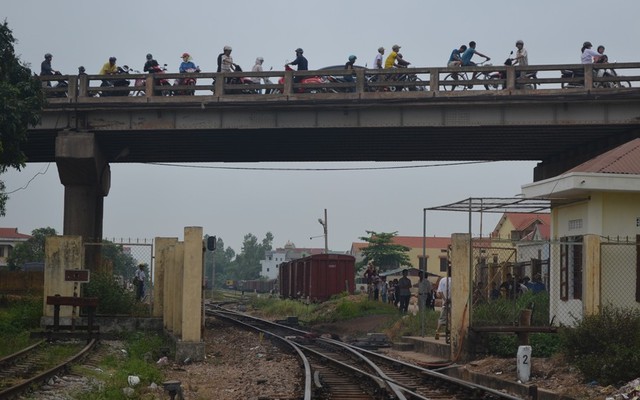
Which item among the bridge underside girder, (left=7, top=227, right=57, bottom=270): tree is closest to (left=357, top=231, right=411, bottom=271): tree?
(left=7, top=227, right=57, bottom=270): tree

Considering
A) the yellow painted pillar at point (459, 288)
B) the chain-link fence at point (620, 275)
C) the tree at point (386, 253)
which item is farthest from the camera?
the tree at point (386, 253)

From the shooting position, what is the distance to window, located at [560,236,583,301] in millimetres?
19969

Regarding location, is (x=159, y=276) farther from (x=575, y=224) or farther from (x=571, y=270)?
(x=575, y=224)

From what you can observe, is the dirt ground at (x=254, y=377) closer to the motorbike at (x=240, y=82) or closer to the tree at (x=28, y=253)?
the motorbike at (x=240, y=82)

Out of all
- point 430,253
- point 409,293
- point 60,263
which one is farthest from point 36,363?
point 430,253

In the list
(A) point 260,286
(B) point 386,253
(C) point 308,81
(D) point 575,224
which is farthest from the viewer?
(A) point 260,286

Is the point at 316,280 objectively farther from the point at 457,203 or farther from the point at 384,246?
the point at 384,246

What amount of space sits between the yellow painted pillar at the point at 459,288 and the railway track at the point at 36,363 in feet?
25.4

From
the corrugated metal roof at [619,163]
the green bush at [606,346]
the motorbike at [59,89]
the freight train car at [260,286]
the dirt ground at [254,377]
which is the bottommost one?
the freight train car at [260,286]

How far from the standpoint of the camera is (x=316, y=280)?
1928 inches

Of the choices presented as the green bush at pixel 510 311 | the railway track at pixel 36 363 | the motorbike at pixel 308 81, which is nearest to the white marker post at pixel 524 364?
the green bush at pixel 510 311

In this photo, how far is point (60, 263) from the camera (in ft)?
86.0

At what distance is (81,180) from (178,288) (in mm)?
12438

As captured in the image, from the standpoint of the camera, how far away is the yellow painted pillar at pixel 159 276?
27766 millimetres
